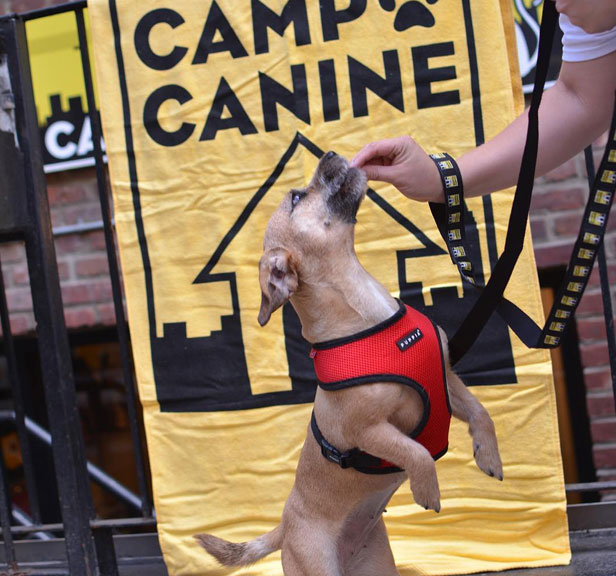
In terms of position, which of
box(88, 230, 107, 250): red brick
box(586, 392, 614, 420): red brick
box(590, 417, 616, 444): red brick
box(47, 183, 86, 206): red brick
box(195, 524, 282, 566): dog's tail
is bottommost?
box(590, 417, 616, 444): red brick

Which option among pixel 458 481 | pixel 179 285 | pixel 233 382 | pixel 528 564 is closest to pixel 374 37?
pixel 179 285

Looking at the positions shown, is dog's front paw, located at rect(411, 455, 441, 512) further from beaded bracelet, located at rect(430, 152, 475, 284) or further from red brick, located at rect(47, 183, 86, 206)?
red brick, located at rect(47, 183, 86, 206)

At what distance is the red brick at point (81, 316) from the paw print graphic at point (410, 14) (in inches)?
87.3

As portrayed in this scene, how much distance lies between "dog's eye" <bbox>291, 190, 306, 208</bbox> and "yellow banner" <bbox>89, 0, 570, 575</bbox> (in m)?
0.65

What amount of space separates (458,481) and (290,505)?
0.85 metres

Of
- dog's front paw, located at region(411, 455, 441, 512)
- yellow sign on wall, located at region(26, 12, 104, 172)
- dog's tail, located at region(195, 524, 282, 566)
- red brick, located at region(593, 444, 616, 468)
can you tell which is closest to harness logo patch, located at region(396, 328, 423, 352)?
dog's front paw, located at region(411, 455, 441, 512)

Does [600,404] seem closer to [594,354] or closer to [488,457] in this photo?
[594,354]

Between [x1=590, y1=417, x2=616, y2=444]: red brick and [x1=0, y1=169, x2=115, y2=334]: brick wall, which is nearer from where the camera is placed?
[x1=590, y1=417, x2=616, y2=444]: red brick

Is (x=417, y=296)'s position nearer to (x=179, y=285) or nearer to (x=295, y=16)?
(x=179, y=285)

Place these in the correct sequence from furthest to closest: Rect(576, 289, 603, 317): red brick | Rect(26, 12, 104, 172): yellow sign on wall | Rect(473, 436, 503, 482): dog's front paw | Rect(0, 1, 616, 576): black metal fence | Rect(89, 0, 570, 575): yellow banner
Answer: Rect(26, 12, 104, 172): yellow sign on wall
Rect(576, 289, 603, 317): red brick
Rect(0, 1, 616, 576): black metal fence
Rect(89, 0, 570, 575): yellow banner
Rect(473, 436, 503, 482): dog's front paw

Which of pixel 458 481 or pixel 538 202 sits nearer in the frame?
pixel 458 481

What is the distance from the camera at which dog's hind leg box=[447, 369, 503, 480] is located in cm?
197

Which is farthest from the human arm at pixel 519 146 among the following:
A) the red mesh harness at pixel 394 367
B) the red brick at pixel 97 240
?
the red brick at pixel 97 240

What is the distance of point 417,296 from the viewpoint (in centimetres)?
277
